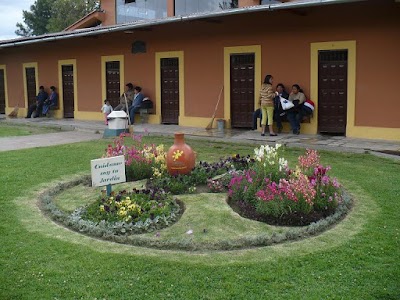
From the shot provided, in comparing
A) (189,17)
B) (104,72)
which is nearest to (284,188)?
Result: (189,17)

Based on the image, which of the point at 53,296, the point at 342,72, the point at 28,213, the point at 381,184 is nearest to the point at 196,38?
the point at 342,72

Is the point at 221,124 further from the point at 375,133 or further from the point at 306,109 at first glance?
the point at 375,133

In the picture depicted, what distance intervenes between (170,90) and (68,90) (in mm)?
→ 5667

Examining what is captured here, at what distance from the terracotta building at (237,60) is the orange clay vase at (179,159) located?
542 centimetres

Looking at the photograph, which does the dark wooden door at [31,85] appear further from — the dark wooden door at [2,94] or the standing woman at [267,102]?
the standing woman at [267,102]

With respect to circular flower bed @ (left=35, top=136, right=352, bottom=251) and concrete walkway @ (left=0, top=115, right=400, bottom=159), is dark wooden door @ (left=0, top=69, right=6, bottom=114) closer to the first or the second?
concrete walkway @ (left=0, top=115, right=400, bottom=159)

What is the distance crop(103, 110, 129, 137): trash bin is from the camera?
14.2m

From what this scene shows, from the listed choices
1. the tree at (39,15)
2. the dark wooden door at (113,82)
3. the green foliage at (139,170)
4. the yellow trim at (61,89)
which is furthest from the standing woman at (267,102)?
the tree at (39,15)

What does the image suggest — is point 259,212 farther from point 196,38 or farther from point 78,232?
point 196,38

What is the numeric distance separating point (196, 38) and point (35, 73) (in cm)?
910

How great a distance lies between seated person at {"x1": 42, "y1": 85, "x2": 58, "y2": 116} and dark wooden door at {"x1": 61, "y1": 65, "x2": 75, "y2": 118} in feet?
1.25

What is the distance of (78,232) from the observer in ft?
18.5

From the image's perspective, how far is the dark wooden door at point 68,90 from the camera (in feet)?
64.9

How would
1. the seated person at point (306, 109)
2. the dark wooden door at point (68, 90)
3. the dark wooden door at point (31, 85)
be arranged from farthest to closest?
the dark wooden door at point (31, 85) → the dark wooden door at point (68, 90) → the seated person at point (306, 109)
